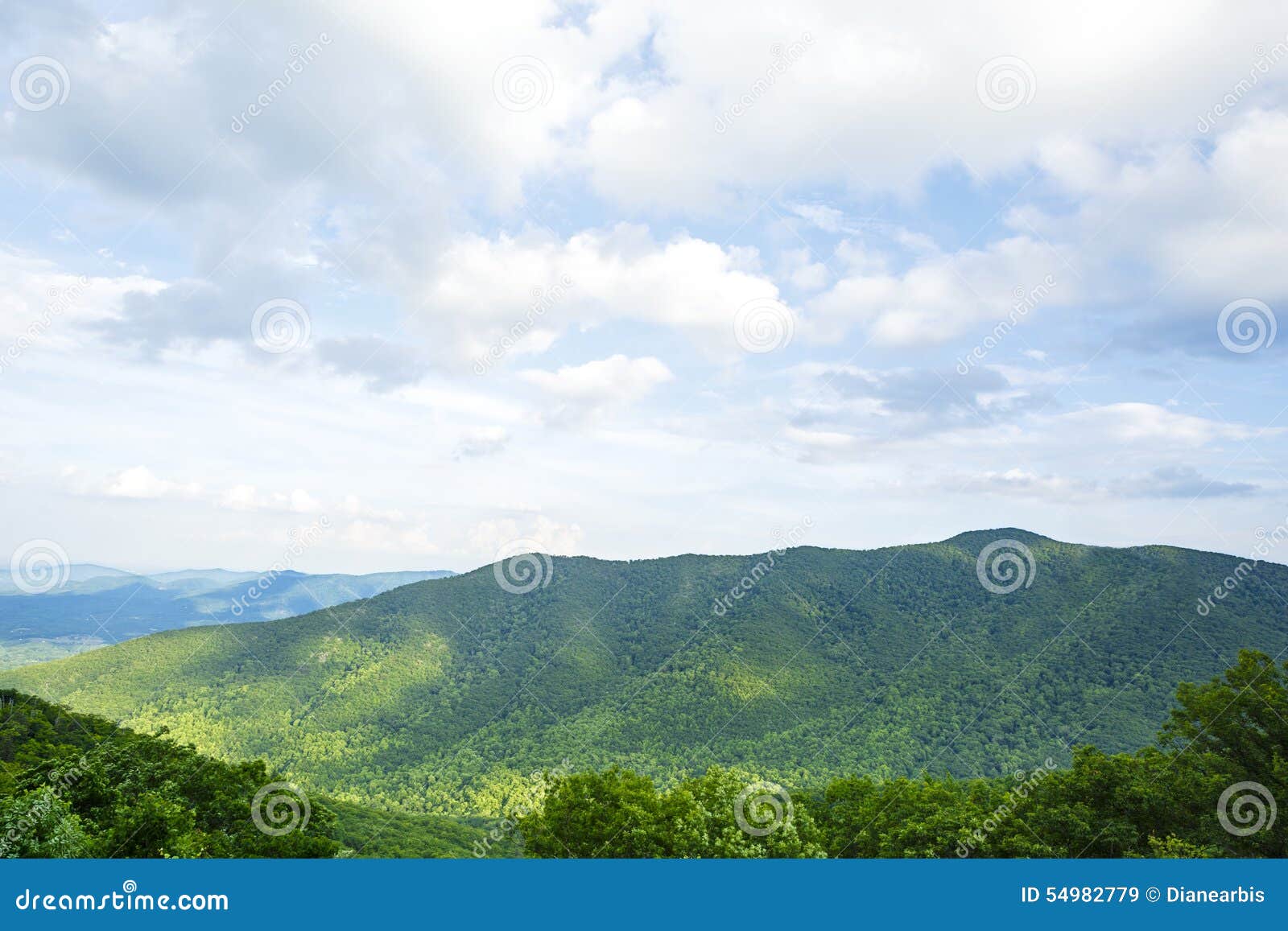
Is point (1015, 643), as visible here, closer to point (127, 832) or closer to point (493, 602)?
point (493, 602)

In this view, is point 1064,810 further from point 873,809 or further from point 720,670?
point 720,670

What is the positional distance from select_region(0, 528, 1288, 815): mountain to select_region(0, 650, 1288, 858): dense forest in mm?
Result: 48659

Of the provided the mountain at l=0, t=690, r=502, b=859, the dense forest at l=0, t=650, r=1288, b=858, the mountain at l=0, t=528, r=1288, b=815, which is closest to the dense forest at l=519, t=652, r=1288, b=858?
the dense forest at l=0, t=650, r=1288, b=858

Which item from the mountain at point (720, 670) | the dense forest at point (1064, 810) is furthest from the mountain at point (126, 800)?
the mountain at point (720, 670)

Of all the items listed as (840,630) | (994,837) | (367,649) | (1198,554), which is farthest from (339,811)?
(1198,554)

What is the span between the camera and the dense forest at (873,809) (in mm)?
24312

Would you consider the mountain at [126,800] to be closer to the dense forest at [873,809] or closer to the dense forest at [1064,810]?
the dense forest at [873,809]

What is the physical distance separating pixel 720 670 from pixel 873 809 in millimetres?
75545

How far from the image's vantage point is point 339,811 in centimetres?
5634

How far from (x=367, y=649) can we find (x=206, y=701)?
84.3 ft

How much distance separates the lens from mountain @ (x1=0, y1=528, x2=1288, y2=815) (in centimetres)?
8519

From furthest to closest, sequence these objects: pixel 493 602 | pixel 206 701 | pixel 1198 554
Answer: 1. pixel 493 602
2. pixel 1198 554
3. pixel 206 701

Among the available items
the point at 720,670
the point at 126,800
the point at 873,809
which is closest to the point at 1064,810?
the point at 873,809

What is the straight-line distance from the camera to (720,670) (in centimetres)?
10719
